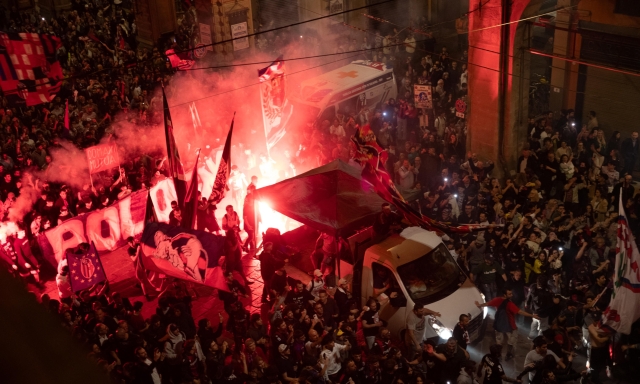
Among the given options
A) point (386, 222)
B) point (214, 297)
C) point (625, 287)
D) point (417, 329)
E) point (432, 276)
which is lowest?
point (214, 297)

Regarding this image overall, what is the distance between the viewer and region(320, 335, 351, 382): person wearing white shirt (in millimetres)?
9289

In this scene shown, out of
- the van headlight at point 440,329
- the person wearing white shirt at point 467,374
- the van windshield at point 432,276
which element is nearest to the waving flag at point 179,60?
the van windshield at point 432,276

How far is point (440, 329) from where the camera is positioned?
1043cm

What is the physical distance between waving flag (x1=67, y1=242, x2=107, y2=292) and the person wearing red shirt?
6.31m

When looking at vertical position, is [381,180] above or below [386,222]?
above

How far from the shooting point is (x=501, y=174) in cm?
1656

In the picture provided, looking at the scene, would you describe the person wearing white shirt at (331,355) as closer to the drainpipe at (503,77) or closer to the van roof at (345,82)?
the drainpipe at (503,77)

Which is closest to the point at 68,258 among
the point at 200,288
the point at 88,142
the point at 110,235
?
the point at 110,235

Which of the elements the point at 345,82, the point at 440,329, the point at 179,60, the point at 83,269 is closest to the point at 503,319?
the point at 440,329

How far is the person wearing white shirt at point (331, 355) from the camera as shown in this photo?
30.5ft

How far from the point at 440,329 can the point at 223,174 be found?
5125 millimetres

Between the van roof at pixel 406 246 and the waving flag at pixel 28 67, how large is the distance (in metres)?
8.12

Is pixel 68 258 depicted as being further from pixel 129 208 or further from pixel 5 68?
pixel 5 68

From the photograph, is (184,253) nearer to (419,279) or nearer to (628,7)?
(419,279)
